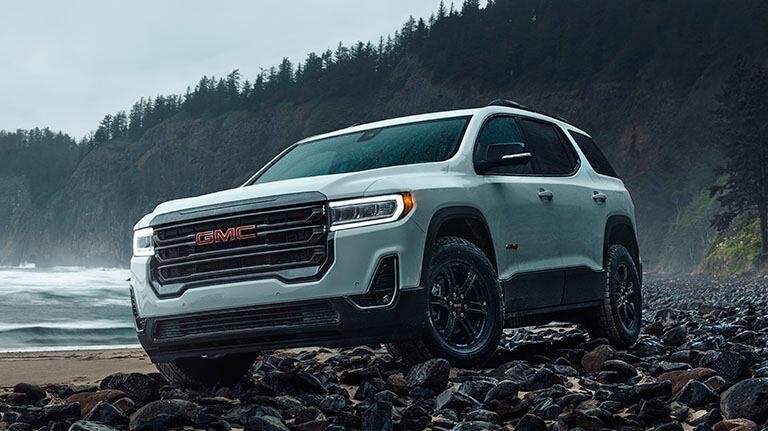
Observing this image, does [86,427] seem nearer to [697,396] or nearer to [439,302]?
[439,302]

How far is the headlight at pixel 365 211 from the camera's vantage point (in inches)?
191

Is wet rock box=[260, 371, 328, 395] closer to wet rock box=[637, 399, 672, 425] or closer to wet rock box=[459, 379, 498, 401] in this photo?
wet rock box=[459, 379, 498, 401]

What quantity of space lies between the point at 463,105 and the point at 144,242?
9717 cm

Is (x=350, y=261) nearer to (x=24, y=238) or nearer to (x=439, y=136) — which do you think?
(x=439, y=136)

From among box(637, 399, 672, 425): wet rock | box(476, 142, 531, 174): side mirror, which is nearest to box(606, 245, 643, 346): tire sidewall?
box(476, 142, 531, 174): side mirror

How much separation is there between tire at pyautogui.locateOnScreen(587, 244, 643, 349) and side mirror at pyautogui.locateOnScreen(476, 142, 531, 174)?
1.90 m

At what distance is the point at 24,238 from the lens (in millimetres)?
142250

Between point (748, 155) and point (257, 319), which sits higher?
point (748, 155)

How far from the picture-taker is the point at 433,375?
4703 mm

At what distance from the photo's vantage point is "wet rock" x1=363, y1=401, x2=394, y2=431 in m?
3.80

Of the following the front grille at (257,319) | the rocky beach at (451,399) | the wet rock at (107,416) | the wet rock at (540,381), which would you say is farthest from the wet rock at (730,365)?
the wet rock at (107,416)

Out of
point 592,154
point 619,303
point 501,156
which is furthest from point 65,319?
point 501,156

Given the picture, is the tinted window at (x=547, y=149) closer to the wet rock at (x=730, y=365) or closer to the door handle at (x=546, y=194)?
the door handle at (x=546, y=194)

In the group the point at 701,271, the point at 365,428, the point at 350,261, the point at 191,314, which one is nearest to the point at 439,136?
the point at 350,261
